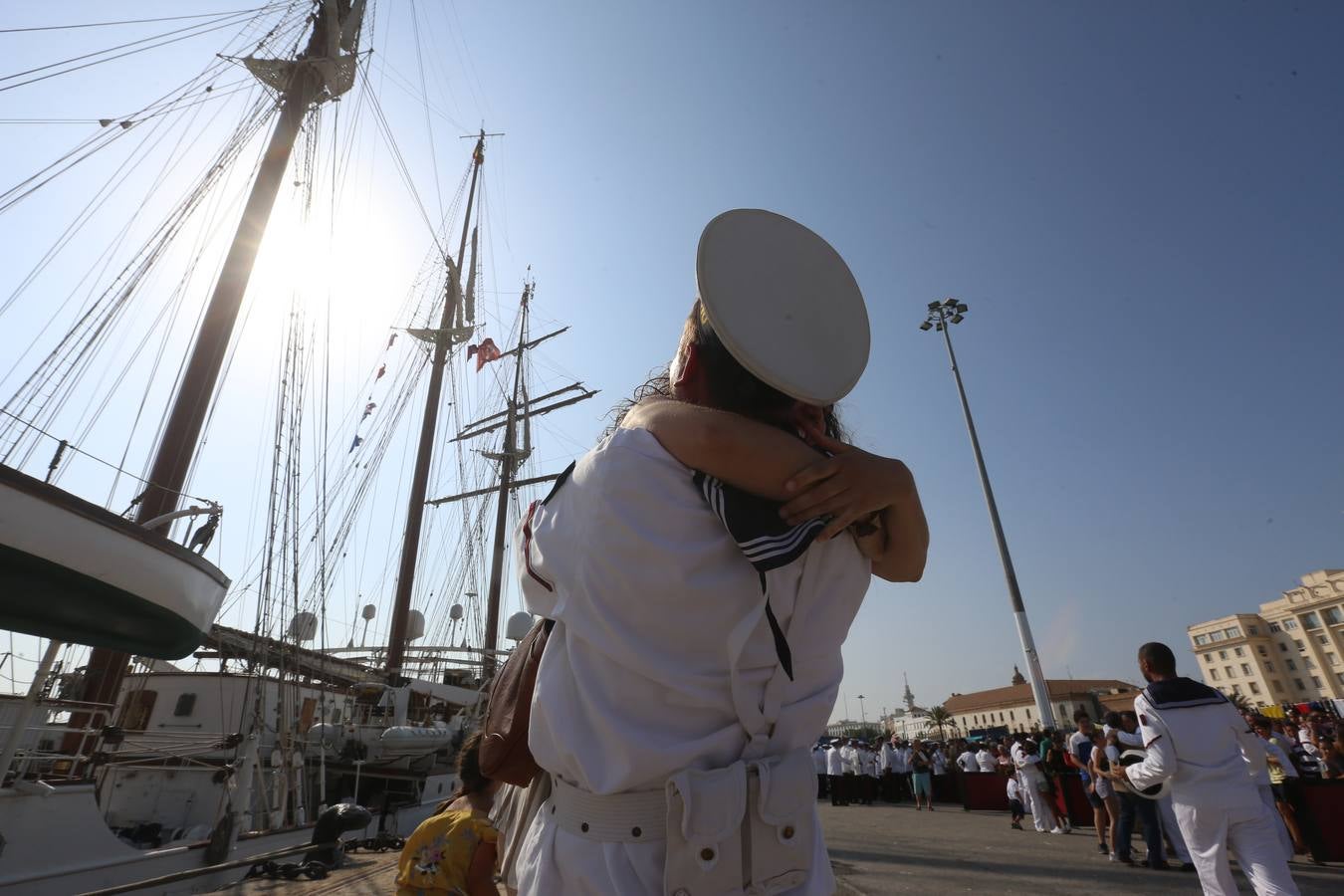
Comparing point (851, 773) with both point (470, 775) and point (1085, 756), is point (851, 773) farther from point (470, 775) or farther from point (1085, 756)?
point (470, 775)

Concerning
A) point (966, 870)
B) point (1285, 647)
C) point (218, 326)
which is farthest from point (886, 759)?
point (1285, 647)

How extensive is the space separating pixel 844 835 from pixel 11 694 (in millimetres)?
12083

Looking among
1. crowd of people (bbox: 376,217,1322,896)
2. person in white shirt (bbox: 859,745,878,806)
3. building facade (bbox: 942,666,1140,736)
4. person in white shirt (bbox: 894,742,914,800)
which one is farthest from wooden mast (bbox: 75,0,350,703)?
building facade (bbox: 942,666,1140,736)

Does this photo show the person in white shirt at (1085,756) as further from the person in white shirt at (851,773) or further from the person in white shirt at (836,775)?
the person in white shirt at (851,773)

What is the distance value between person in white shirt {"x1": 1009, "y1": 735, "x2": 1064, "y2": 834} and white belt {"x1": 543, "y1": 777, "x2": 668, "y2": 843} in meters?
12.9

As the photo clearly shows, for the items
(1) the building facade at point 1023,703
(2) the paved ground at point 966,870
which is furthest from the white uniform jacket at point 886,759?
(1) the building facade at point 1023,703

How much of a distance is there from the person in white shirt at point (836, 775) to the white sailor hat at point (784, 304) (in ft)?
63.7

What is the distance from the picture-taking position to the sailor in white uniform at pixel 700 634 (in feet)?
3.58

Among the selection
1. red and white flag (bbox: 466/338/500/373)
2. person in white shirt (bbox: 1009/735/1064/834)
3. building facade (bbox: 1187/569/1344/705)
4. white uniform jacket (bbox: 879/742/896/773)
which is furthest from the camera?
building facade (bbox: 1187/569/1344/705)

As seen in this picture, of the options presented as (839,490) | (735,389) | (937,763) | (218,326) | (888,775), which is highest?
(218,326)

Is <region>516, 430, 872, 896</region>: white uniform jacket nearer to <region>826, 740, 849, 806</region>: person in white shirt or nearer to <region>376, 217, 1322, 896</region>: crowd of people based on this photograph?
<region>376, 217, 1322, 896</region>: crowd of people

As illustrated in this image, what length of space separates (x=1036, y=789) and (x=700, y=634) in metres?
13.1

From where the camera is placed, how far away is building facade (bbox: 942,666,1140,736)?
79.2 meters

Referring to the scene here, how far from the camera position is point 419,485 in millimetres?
23453
